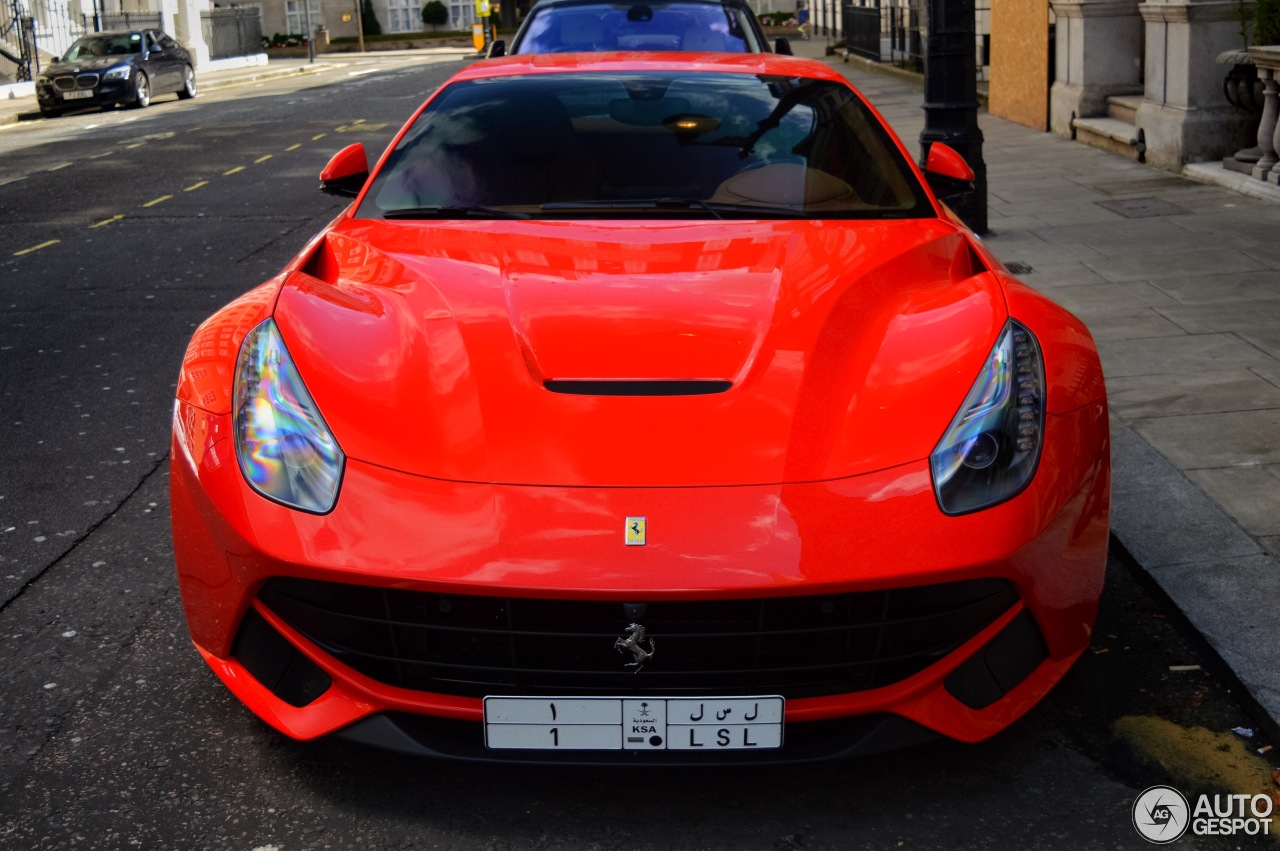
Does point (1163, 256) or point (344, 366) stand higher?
point (344, 366)

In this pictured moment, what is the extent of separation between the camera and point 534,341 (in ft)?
9.95

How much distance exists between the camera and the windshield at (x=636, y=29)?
9820mm

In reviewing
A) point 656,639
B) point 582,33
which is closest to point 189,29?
point 582,33

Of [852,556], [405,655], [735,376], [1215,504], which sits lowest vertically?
[1215,504]

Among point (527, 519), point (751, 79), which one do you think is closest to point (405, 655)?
point (527, 519)

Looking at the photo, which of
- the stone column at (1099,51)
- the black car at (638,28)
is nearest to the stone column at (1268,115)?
the black car at (638,28)

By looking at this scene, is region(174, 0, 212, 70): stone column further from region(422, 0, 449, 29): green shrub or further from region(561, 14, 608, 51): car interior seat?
region(561, 14, 608, 51): car interior seat

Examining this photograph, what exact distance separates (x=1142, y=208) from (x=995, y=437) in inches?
312

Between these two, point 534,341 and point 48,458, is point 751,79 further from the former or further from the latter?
point 48,458

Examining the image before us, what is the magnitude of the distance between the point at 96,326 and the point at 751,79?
14.3ft

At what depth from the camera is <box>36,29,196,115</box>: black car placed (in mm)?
27375

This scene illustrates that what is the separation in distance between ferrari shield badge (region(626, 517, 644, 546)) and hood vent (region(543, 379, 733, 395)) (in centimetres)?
34

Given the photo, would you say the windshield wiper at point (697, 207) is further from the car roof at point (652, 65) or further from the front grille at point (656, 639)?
the front grille at point (656, 639)

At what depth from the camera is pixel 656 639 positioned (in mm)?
2602
